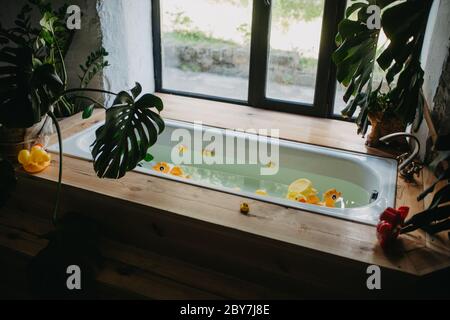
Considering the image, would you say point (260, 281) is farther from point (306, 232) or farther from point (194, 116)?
point (194, 116)

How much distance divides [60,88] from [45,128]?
1.91ft

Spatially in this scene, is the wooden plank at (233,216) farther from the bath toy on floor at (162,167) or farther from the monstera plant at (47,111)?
the bath toy on floor at (162,167)

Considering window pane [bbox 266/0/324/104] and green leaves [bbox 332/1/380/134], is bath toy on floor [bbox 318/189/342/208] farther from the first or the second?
window pane [bbox 266/0/324/104]

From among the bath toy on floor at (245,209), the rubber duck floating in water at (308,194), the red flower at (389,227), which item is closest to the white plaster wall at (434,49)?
the rubber duck floating in water at (308,194)


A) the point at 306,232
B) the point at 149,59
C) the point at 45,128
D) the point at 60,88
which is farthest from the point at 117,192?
the point at 149,59

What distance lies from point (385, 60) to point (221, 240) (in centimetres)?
95

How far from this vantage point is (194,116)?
271 centimetres

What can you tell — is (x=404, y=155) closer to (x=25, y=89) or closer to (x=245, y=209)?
(x=245, y=209)

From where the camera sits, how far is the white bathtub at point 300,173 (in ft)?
5.86

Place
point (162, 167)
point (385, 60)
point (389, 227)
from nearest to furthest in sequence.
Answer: point (389, 227) → point (385, 60) → point (162, 167)

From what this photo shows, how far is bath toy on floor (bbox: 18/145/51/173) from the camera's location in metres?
1.90

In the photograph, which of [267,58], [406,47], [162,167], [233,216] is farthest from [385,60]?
[162,167]

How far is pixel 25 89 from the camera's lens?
1561mm
